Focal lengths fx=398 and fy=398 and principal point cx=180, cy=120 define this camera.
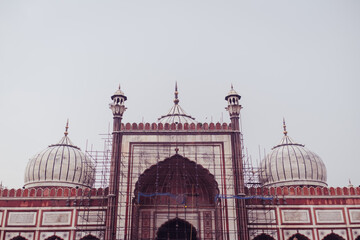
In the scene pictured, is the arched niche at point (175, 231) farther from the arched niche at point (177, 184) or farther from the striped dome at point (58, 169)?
the striped dome at point (58, 169)

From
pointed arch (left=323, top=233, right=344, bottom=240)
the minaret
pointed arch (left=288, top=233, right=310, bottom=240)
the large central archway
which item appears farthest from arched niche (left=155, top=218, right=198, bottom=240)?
pointed arch (left=323, top=233, right=344, bottom=240)

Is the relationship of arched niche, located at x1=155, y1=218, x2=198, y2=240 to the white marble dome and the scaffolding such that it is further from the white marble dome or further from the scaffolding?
the white marble dome

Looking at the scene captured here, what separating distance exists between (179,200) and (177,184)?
688 millimetres

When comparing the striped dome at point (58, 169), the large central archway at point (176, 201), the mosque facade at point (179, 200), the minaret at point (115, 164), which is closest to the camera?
the minaret at point (115, 164)

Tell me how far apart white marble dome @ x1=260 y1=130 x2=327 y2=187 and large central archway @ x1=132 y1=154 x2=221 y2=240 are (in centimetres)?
370

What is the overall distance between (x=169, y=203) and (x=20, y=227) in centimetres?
586

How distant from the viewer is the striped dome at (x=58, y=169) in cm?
1842

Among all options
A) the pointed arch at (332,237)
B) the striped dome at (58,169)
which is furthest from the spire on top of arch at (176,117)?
the pointed arch at (332,237)

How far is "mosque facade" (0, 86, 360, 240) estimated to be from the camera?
15.1 m

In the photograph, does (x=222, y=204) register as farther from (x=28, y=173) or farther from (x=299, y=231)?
(x=28, y=173)

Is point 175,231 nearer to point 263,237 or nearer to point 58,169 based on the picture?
point 263,237

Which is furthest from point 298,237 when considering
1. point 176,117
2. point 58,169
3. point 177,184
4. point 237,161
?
point 58,169

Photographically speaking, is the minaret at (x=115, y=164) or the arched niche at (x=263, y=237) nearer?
the minaret at (x=115, y=164)

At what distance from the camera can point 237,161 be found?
15.5 meters
